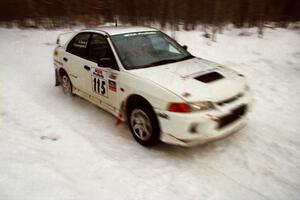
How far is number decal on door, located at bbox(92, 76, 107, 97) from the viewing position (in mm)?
4925

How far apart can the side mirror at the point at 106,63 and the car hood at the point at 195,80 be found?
0.39 meters

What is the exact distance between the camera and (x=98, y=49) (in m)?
5.19

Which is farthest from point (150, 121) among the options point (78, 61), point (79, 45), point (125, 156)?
point (79, 45)

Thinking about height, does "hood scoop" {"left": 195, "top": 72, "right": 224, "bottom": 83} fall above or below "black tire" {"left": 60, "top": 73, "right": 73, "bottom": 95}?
above

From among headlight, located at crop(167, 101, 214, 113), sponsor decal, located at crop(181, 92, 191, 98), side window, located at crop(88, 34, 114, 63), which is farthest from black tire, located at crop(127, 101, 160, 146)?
side window, located at crop(88, 34, 114, 63)

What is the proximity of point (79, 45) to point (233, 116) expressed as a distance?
3.22 metres

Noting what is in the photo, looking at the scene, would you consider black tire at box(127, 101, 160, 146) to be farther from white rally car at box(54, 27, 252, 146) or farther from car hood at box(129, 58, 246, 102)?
car hood at box(129, 58, 246, 102)

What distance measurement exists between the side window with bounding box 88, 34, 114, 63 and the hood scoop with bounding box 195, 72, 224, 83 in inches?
57.5

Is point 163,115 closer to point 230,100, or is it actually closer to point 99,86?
point 230,100

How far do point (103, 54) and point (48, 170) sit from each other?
82.9 inches

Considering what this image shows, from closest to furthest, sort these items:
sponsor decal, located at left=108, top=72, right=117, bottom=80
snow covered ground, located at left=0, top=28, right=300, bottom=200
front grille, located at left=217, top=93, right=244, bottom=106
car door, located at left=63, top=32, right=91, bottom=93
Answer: snow covered ground, located at left=0, top=28, right=300, bottom=200 < front grille, located at left=217, top=93, right=244, bottom=106 < sponsor decal, located at left=108, top=72, right=117, bottom=80 < car door, located at left=63, top=32, right=91, bottom=93

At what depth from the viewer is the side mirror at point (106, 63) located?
15.3 ft

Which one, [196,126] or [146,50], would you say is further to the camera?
[146,50]

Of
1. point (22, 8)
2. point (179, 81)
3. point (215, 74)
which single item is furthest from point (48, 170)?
point (22, 8)
